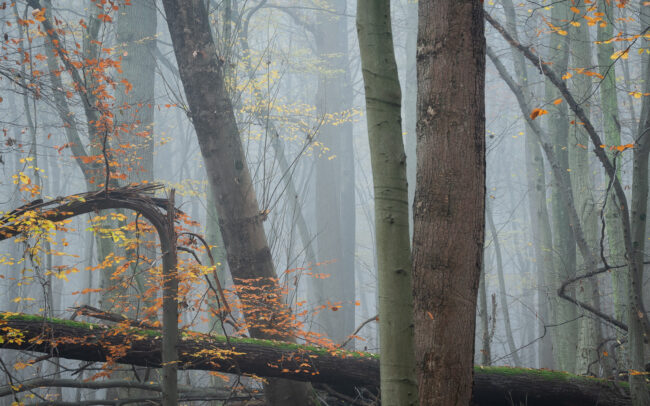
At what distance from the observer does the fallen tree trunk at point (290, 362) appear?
452cm

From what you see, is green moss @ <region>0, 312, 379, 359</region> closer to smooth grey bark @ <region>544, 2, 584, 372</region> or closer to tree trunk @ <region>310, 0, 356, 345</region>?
→ smooth grey bark @ <region>544, 2, 584, 372</region>

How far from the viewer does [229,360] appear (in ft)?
16.0

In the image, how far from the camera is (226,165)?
5.51 meters

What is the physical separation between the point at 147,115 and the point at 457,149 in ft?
27.1

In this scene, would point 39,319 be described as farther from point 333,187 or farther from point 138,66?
point 333,187

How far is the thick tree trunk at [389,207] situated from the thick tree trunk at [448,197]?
0.61 metres

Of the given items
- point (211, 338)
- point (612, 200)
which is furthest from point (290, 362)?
point (612, 200)

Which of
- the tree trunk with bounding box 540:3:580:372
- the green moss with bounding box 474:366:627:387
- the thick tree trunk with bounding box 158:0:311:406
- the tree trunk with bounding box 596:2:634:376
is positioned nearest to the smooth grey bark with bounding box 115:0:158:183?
the thick tree trunk with bounding box 158:0:311:406

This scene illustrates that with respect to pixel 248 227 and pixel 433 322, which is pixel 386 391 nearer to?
pixel 433 322

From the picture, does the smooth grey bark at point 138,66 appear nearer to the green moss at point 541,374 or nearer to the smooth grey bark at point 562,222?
the green moss at point 541,374

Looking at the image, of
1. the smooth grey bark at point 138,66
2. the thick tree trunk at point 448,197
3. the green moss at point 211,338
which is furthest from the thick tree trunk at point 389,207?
the smooth grey bark at point 138,66

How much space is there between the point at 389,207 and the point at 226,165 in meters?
3.49

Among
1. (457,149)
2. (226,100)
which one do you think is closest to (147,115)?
(226,100)

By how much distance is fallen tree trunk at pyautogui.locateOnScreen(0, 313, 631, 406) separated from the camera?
178 inches
